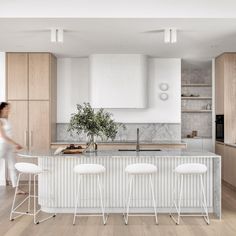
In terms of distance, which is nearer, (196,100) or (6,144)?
(6,144)

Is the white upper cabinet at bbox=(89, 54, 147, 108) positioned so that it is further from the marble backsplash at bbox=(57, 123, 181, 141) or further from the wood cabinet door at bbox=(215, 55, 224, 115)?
the wood cabinet door at bbox=(215, 55, 224, 115)

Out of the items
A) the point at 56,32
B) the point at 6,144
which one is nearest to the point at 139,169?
the point at 56,32

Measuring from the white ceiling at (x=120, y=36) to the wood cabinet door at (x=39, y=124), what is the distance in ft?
3.69

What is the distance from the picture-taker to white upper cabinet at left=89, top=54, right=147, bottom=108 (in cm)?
790

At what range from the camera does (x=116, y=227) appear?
4758 millimetres

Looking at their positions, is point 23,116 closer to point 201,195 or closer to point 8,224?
point 8,224

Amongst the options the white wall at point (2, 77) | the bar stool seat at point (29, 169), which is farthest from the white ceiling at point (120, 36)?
the bar stool seat at point (29, 169)

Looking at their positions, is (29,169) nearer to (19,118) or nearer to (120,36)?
(120,36)

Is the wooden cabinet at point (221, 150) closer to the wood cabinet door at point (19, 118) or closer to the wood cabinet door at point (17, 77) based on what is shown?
the wood cabinet door at point (19, 118)

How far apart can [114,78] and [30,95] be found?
1.73 meters

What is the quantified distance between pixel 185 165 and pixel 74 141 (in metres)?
3.68

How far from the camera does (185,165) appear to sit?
4887 millimetres

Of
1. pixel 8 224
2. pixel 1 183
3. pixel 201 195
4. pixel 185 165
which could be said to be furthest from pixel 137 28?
pixel 1 183

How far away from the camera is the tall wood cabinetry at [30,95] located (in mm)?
7742
